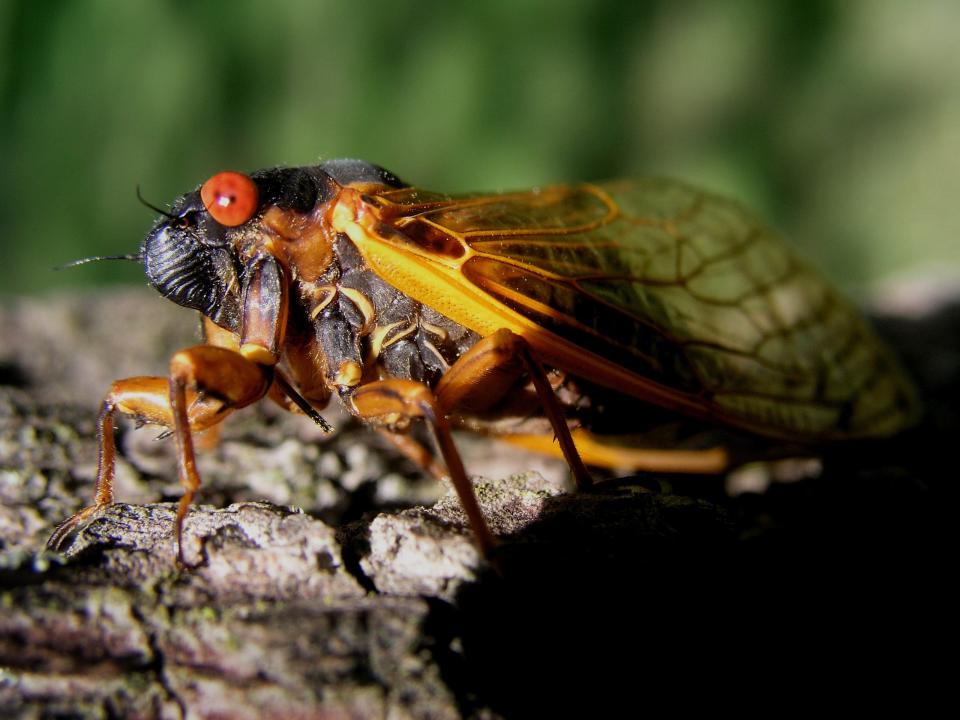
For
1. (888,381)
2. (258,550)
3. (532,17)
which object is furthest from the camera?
(532,17)

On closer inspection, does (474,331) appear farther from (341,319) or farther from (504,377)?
(341,319)

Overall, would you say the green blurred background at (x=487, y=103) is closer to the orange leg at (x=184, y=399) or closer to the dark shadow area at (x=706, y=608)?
the orange leg at (x=184, y=399)

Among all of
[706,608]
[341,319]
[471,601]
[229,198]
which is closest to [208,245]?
[229,198]

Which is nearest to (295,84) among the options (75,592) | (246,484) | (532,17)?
(532,17)

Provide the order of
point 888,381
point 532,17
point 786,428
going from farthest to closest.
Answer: point 532,17, point 888,381, point 786,428

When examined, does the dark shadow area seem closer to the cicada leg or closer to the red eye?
the cicada leg

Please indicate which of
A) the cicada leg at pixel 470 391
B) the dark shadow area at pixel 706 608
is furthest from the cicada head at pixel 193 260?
the dark shadow area at pixel 706 608

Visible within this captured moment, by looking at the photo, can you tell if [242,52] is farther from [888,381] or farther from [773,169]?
[888,381]
